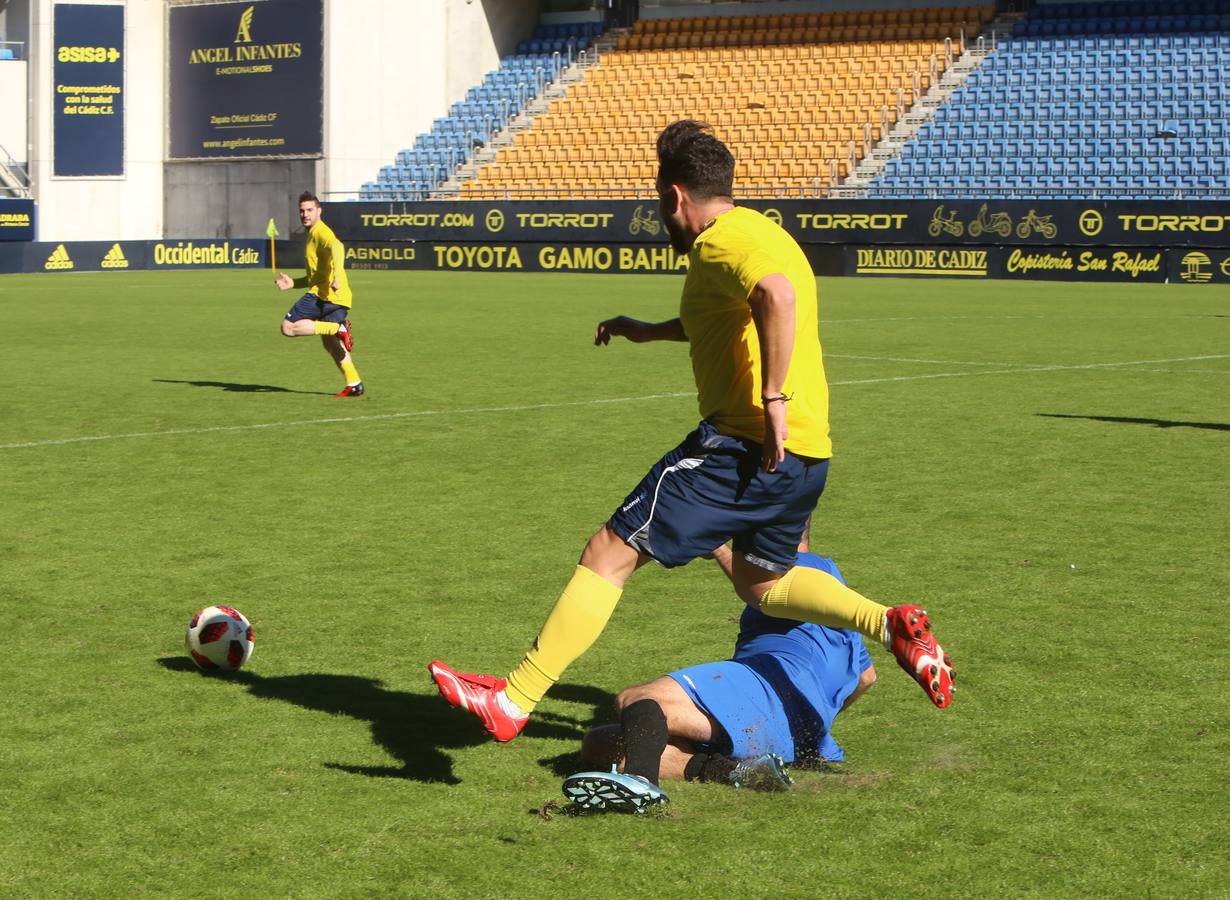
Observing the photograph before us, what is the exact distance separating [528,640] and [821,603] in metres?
1.75

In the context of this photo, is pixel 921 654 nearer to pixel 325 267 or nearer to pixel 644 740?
pixel 644 740

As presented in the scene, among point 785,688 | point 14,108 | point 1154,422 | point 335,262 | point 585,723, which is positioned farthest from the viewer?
point 14,108

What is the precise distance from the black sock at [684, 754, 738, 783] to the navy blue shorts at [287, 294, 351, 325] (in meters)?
11.8

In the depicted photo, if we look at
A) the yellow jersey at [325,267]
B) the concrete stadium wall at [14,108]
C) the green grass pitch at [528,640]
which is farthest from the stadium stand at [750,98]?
the green grass pitch at [528,640]

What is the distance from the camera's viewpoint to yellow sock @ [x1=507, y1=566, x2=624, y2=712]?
15.2 feet

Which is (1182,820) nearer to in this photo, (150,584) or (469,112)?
(150,584)

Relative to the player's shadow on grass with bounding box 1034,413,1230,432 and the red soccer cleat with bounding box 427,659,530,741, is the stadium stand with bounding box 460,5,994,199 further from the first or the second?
the red soccer cleat with bounding box 427,659,530,741

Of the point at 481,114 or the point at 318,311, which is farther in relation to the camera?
the point at 481,114

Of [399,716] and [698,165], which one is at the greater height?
[698,165]

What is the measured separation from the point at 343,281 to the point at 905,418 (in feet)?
18.4

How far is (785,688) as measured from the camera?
15.6 feet

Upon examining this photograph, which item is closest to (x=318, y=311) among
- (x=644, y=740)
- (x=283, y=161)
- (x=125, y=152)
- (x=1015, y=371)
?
(x=1015, y=371)

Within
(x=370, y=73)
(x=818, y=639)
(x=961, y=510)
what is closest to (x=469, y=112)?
(x=370, y=73)

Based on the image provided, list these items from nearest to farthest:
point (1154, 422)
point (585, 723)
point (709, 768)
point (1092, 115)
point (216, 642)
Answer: point (709, 768) → point (585, 723) → point (216, 642) → point (1154, 422) → point (1092, 115)
